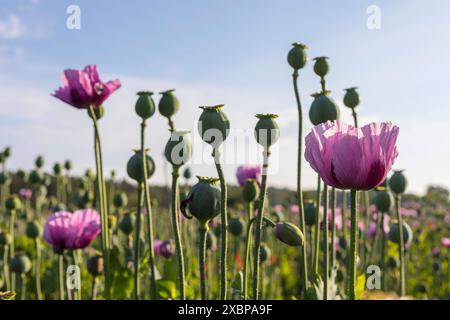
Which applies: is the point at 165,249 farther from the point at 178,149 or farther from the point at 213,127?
the point at 213,127

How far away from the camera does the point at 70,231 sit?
2211 mm

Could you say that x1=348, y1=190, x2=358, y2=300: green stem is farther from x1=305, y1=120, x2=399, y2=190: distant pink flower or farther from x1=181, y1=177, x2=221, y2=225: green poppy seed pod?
x1=181, y1=177, x2=221, y2=225: green poppy seed pod

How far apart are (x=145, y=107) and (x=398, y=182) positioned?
1.38 meters

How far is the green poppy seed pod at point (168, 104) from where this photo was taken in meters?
1.78

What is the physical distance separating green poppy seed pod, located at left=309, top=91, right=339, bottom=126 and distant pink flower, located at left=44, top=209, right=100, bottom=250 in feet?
3.50

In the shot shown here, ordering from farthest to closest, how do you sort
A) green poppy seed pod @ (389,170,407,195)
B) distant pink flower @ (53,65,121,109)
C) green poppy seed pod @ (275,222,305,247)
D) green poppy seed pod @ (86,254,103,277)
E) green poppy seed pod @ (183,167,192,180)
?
green poppy seed pod @ (183,167,192,180) → green poppy seed pod @ (389,170,407,195) → green poppy seed pod @ (86,254,103,277) → distant pink flower @ (53,65,121,109) → green poppy seed pod @ (275,222,305,247)

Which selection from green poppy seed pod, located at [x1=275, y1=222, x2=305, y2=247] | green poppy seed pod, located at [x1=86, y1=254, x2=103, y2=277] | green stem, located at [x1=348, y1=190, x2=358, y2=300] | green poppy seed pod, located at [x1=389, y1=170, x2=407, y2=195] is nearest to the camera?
green stem, located at [x1=348, y1=190, x2=358, y2=300]

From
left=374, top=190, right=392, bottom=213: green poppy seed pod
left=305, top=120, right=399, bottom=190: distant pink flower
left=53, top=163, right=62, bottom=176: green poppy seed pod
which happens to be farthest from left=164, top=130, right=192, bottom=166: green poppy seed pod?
left=53, top=163, right=62, bottom=176: green poppy seed pod

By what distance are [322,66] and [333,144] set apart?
2.66 ft

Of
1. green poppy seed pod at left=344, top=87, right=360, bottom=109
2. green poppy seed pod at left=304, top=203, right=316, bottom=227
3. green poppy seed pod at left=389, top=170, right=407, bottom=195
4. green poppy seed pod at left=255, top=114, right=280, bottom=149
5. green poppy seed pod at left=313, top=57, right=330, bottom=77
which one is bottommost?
green poppy seed pod at left=304, top=203, right=316, bottom=227

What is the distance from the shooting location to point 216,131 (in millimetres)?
1386

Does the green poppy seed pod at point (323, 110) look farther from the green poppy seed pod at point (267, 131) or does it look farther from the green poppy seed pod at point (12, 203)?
the green poppy seed pod at point (12, 203)

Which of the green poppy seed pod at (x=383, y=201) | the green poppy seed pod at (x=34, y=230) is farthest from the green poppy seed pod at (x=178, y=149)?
the green poppy seed pod at (x=34, y=230)

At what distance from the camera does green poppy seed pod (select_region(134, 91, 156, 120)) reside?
183 cm
